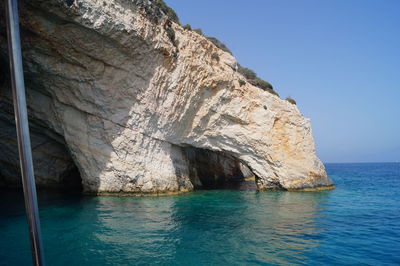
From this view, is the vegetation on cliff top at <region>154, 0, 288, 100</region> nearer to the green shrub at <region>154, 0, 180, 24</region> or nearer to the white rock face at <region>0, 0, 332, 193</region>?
the green shrub at <region>154, 0, 180, 24</region>

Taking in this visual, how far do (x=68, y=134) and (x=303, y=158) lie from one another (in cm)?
1725

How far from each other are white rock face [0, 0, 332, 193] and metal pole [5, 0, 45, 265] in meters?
10.4

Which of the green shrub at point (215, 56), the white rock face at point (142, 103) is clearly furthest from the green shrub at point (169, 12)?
the green shrub at point (215, 56)

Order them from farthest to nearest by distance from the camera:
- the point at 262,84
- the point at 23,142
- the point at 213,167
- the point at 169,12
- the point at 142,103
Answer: the point at 213,167, the point at 262,84, the point at 169,12, the point at 142,103, the point at 23,142

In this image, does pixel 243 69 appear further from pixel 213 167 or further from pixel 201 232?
pixel 201 232

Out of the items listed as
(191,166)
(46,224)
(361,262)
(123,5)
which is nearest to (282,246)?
(361,262)

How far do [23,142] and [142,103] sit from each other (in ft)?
47.5

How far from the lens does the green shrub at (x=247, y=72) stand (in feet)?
92.0

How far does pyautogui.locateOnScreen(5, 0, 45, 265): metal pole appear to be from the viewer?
2.52 meters

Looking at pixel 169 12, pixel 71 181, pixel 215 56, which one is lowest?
pixel 71 181

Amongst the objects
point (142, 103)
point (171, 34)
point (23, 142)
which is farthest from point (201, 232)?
point (171, 34)

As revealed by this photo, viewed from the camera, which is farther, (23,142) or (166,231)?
(166,231)

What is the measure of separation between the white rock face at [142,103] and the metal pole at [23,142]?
410 inches

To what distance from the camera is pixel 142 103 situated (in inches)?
660
